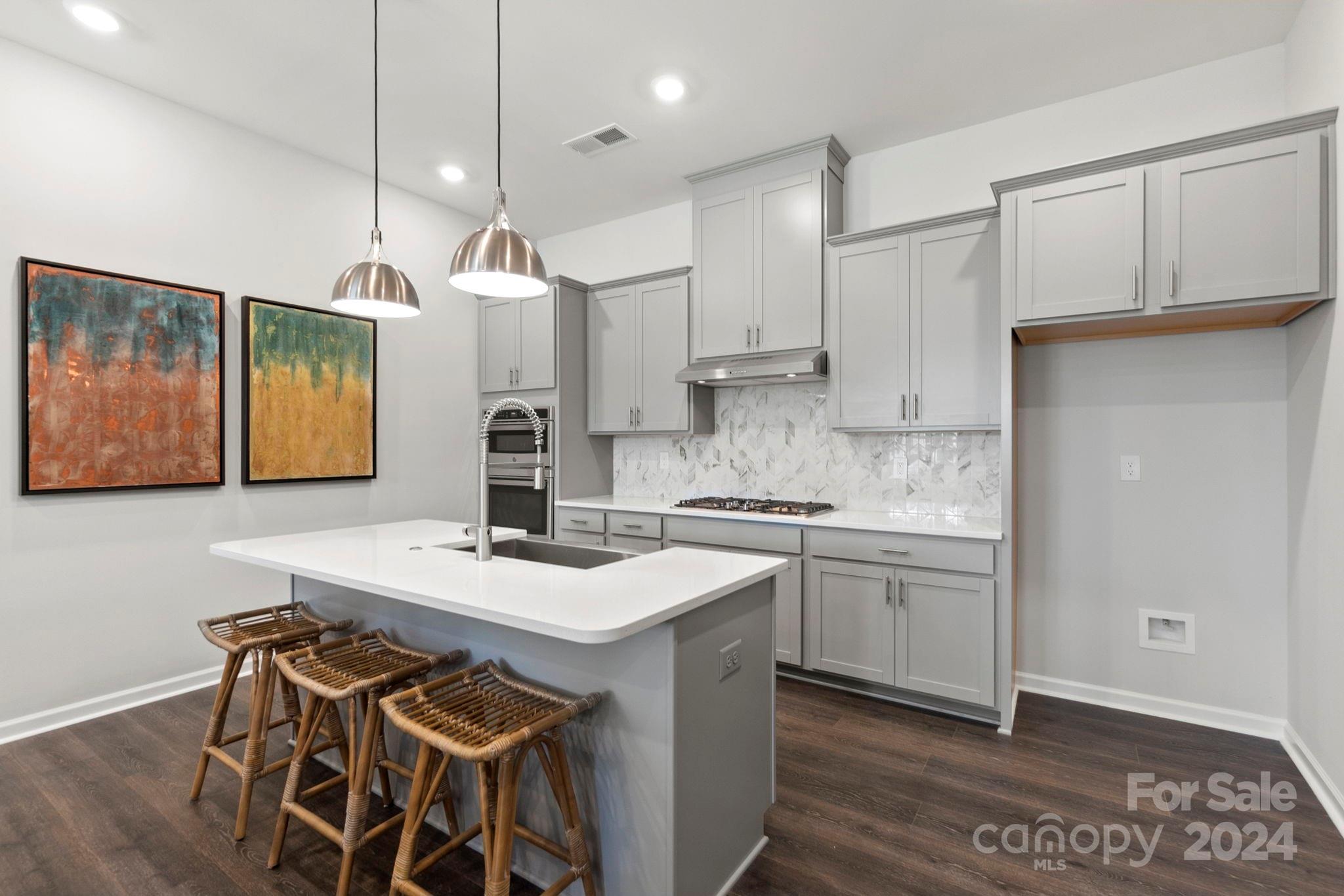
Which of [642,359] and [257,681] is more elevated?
[642,359]

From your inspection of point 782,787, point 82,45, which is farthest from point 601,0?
point 782,787

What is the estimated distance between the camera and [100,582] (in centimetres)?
298

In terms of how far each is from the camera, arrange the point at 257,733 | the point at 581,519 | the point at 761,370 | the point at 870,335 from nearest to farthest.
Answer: the point at 257,733
the point at 870,335
the point at 761,370
the point at 581,519

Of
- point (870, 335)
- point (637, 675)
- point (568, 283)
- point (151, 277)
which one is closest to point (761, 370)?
point (870, 335)

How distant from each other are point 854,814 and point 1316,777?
1721 mm

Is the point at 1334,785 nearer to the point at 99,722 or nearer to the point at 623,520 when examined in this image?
the point at 623,520

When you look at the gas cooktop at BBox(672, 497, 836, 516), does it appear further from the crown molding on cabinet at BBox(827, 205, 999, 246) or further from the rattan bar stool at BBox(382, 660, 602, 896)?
the rattan bar stool at BBox(382, 660, 602, 896)

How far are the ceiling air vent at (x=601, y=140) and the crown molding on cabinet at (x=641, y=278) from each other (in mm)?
822

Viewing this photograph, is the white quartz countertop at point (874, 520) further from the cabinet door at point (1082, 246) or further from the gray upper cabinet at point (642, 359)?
the cabinet door at point (1082, 246)

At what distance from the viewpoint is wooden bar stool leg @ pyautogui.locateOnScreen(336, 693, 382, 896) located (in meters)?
1.72

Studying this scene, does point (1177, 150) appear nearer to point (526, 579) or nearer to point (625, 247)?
point (526, 579)

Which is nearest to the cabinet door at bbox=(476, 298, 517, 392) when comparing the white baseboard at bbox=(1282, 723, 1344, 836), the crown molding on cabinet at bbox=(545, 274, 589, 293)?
the crown molding on cabinet at bbox=(545, 274, 589, 293)

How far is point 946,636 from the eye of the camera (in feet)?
9.48

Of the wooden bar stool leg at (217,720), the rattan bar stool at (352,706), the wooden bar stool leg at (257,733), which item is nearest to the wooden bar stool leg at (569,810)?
the rattan bar stool at (352,706)
